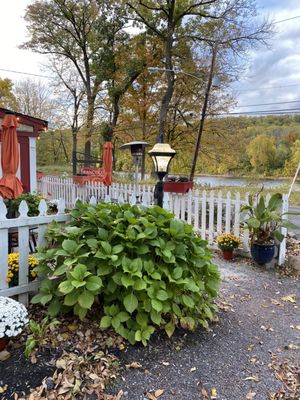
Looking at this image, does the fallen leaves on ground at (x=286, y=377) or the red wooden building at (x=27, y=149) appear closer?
the fallen leaves on ground at (x=286, y=377)

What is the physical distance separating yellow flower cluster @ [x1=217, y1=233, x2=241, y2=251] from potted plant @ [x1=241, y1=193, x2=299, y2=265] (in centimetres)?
27

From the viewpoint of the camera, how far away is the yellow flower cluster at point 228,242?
4266 mm

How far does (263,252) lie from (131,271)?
2553 mm

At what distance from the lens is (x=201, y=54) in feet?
44.2

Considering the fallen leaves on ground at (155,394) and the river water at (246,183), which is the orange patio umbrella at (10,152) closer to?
the fallen leaves on ground at (155,394)

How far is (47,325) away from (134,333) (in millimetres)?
625

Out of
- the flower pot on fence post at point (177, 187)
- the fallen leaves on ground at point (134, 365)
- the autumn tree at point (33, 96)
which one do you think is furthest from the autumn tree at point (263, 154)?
the fallen leaves on ground at point (134, 365)

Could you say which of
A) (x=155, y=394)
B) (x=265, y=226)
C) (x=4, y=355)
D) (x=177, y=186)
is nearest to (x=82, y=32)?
(x=177, y=186)

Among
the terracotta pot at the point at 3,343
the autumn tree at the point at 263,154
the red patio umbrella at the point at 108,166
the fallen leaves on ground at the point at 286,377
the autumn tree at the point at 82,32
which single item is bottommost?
the fallen leaves on ground at the point at 286,377

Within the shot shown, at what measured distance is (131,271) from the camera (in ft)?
6.45

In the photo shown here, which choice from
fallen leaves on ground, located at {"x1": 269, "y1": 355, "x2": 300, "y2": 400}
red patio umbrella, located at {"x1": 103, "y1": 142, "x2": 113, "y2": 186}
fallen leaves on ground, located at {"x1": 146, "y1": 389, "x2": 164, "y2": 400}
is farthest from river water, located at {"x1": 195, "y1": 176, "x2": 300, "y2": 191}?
fallen leaves on ground, located at {"x1": 146, "y1": 389, "x2": 164, "y2": 400}

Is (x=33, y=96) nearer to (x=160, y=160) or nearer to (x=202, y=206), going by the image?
(x=202, y=206)

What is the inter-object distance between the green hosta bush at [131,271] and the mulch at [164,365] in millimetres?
126

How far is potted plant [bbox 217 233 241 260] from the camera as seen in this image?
4.27 meters
